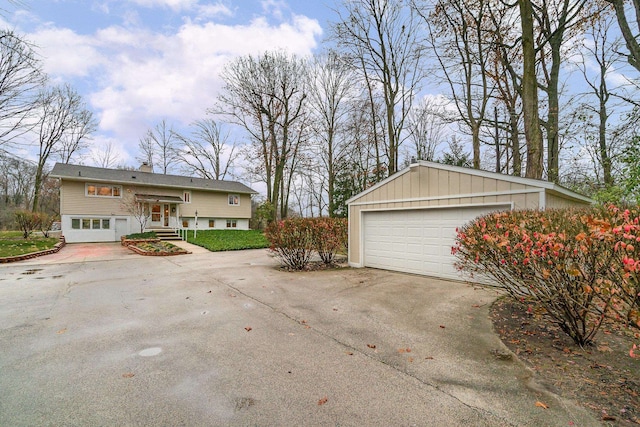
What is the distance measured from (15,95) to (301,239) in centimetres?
1416

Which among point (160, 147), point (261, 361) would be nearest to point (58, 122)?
point (160, 147)

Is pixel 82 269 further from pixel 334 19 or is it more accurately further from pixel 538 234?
pixel 334 19

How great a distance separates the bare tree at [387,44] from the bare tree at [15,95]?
43.5 feet

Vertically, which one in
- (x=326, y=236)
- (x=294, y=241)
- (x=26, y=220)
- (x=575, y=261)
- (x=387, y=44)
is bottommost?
(x=294, y=241)

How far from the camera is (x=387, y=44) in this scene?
13.4m

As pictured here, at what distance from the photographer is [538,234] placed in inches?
118

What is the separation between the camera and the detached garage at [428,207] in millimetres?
6180

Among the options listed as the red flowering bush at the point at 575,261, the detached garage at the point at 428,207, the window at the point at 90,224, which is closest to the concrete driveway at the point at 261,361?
the red flowering bush at the point at 575,261

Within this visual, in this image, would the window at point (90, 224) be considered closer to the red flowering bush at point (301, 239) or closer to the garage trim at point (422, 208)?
the red flowering bush at point (301, 239)

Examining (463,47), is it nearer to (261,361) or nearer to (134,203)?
(261,361)

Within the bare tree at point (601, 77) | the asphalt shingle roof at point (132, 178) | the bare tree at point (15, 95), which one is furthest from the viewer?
the asphalt shingle roof at point (132, 178)

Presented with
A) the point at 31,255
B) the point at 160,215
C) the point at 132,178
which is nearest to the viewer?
the point at 31,255

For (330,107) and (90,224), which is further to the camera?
(330,107)

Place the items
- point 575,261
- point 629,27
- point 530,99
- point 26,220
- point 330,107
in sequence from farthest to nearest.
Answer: point 330,107
point 26,220
point 530,99
point 629,27
point 575,261
